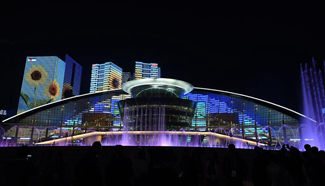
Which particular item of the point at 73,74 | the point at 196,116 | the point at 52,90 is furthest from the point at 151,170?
the point at 73,74

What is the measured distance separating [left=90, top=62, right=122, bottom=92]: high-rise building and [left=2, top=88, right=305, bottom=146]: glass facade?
11856 cm

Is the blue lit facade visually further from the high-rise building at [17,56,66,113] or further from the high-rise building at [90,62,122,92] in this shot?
the high-rise building at [17,56,66,113]

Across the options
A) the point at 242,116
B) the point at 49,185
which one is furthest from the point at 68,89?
the point at 49,185

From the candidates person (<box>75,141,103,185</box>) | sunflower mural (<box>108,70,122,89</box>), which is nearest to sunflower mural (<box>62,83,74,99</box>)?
sunflower mural (<box>108,70,122,89</box>)

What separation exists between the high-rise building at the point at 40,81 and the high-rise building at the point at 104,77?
177 feet

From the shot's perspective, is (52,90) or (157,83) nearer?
(157,83)

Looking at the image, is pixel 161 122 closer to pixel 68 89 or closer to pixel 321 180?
pixel 321 180

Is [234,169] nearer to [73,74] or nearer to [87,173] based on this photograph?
[87,173]

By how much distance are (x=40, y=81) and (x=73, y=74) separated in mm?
41421

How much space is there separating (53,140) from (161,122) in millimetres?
18401

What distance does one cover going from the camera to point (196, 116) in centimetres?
5641

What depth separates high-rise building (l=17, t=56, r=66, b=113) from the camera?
4943 inches

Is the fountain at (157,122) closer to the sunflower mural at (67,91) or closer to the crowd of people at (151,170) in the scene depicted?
the crowd of people at (151,170)

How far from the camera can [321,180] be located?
4867 mm
